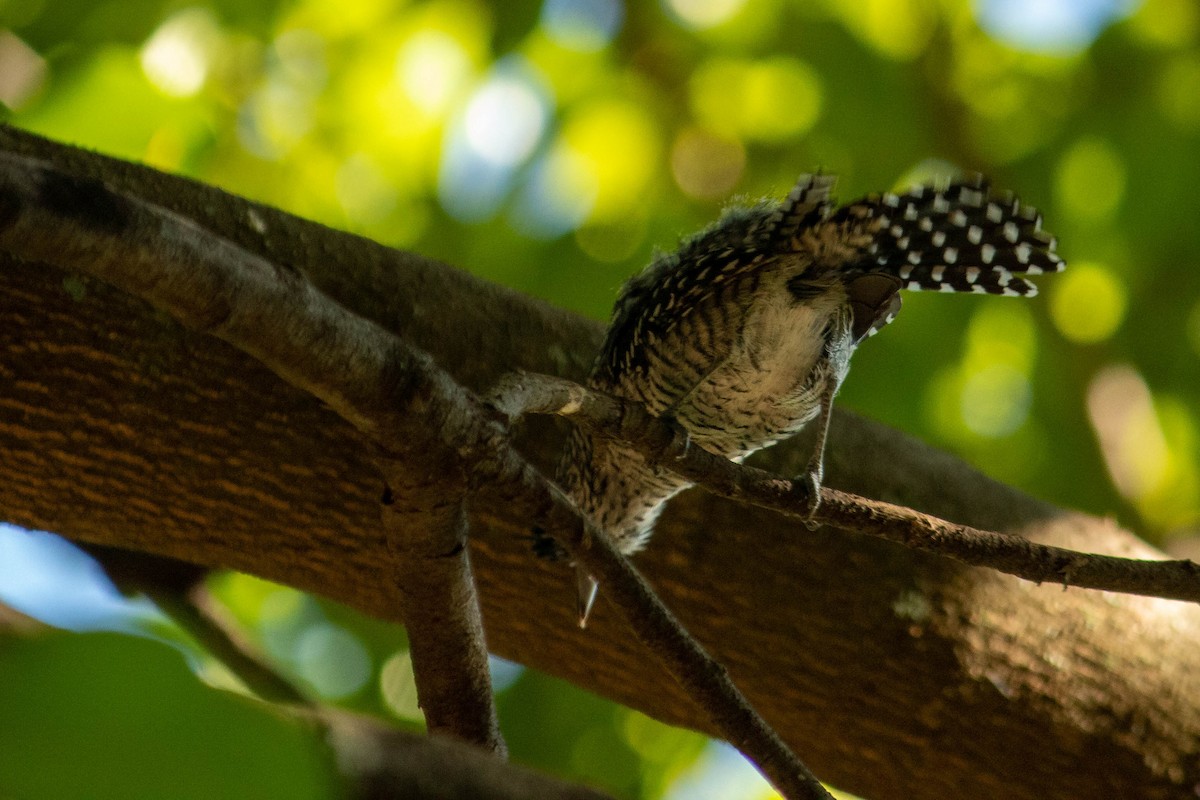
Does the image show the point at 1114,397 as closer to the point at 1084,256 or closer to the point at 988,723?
the point at 1084,256

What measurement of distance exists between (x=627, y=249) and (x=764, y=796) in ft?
6.83

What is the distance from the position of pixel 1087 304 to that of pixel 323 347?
3.41 m

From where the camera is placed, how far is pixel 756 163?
444 cm

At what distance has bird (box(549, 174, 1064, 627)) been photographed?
2.54 meters

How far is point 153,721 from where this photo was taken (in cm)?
84

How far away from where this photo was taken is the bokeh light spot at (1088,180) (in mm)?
3955

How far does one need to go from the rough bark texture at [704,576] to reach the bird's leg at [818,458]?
0.24 meters

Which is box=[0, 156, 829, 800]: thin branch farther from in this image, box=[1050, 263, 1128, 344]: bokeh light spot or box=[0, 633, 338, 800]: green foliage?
box=[1050, 263, 1128, 344]: bokeh light spot

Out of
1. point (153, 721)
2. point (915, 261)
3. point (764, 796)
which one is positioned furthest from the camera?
point (764, 796)

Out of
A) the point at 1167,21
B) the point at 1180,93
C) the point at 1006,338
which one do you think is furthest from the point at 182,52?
the point at 1167,21

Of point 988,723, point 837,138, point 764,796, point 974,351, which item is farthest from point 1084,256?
point 764,796

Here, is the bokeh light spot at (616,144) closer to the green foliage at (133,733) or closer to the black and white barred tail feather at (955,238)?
the black and white barred tail feather at (955,238)

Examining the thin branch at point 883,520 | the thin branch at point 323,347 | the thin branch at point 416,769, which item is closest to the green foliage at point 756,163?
the thin branch at point 883,520

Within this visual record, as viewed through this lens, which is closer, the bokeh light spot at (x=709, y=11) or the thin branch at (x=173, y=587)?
the thin branch at (x=173, y=587)
